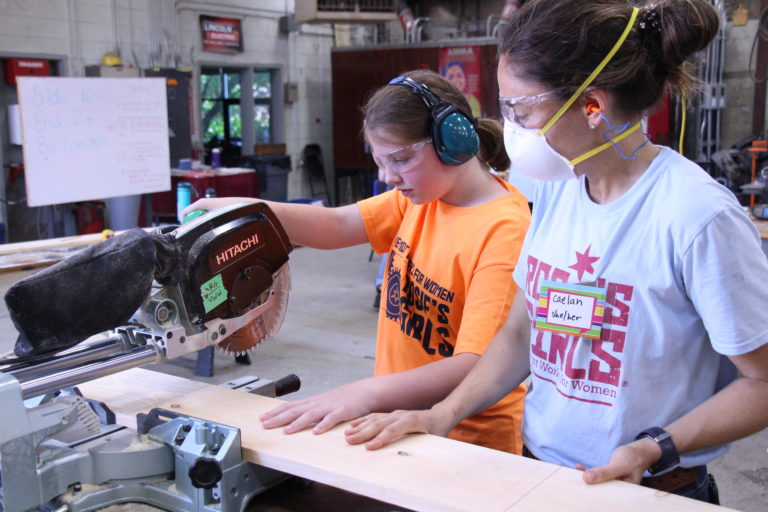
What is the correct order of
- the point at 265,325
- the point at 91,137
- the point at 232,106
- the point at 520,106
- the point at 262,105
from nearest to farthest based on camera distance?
→ the point at 520,106 < the point at 265,325 < the point at 91,137 < the point at 232,106 < the point at 262,105

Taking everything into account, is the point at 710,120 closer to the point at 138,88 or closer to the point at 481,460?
the point at 138,88

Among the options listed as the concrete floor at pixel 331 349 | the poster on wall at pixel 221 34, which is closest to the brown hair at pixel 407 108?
the concrete floor at pixel 331 349

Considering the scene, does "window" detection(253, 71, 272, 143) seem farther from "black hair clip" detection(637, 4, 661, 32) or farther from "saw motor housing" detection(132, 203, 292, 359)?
"black hair clip" detection(637, 4, 661, 32)

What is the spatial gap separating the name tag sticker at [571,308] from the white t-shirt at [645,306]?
0.01m

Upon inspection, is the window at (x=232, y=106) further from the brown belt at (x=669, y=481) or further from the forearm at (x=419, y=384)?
the brown belt at (x=669, y=481)

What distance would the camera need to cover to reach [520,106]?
1.11m

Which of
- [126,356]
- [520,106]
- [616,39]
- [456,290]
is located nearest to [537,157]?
[520,106]

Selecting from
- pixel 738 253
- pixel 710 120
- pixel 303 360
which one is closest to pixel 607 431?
pixel 738 253

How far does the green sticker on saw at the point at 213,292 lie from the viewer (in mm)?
1192

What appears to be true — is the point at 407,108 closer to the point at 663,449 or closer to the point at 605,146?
the point at 605,146

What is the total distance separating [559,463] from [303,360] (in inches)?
123

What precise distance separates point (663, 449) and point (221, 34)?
8588 mm

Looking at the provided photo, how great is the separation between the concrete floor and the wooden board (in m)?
0.10

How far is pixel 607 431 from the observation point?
1.06 m
